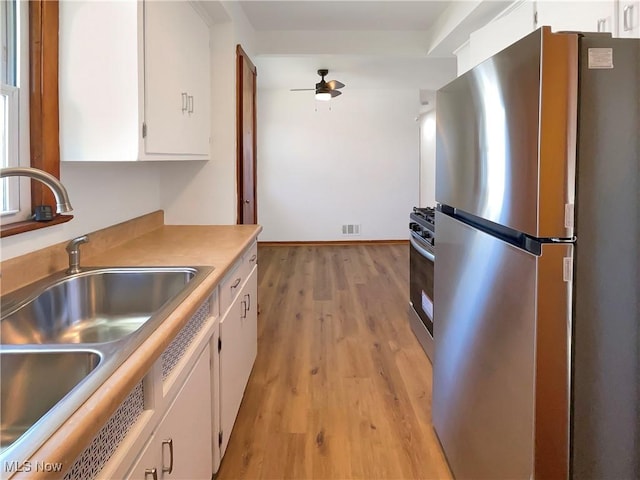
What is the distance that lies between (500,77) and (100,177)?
67.2 inches

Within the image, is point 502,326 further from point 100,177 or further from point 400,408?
point 100,177

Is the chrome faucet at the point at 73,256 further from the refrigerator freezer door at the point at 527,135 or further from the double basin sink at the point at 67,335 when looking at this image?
the refrigerator freezer door at the point at 527,135

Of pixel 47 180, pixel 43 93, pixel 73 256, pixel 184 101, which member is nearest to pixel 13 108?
pixel 43 93

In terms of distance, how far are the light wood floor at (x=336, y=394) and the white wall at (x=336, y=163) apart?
2.72 metres

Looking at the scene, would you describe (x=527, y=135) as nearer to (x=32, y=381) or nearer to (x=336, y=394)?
(x=32, y=381)

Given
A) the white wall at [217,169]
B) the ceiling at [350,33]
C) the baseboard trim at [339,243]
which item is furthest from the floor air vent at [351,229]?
the white wall at [217,169]

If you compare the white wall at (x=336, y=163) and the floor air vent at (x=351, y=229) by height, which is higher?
the white wall at (x=336, y=163)

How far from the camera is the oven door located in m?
3.07

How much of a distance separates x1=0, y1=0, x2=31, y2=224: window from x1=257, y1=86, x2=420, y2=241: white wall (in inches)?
227

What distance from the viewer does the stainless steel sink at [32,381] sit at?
1033 millimetres

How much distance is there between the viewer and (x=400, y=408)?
253 cm

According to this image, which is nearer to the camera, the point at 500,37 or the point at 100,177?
the point at 100,177

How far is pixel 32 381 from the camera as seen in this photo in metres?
1.07

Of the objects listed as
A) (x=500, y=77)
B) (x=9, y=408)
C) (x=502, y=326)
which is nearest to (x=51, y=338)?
(x=9, y=408)
